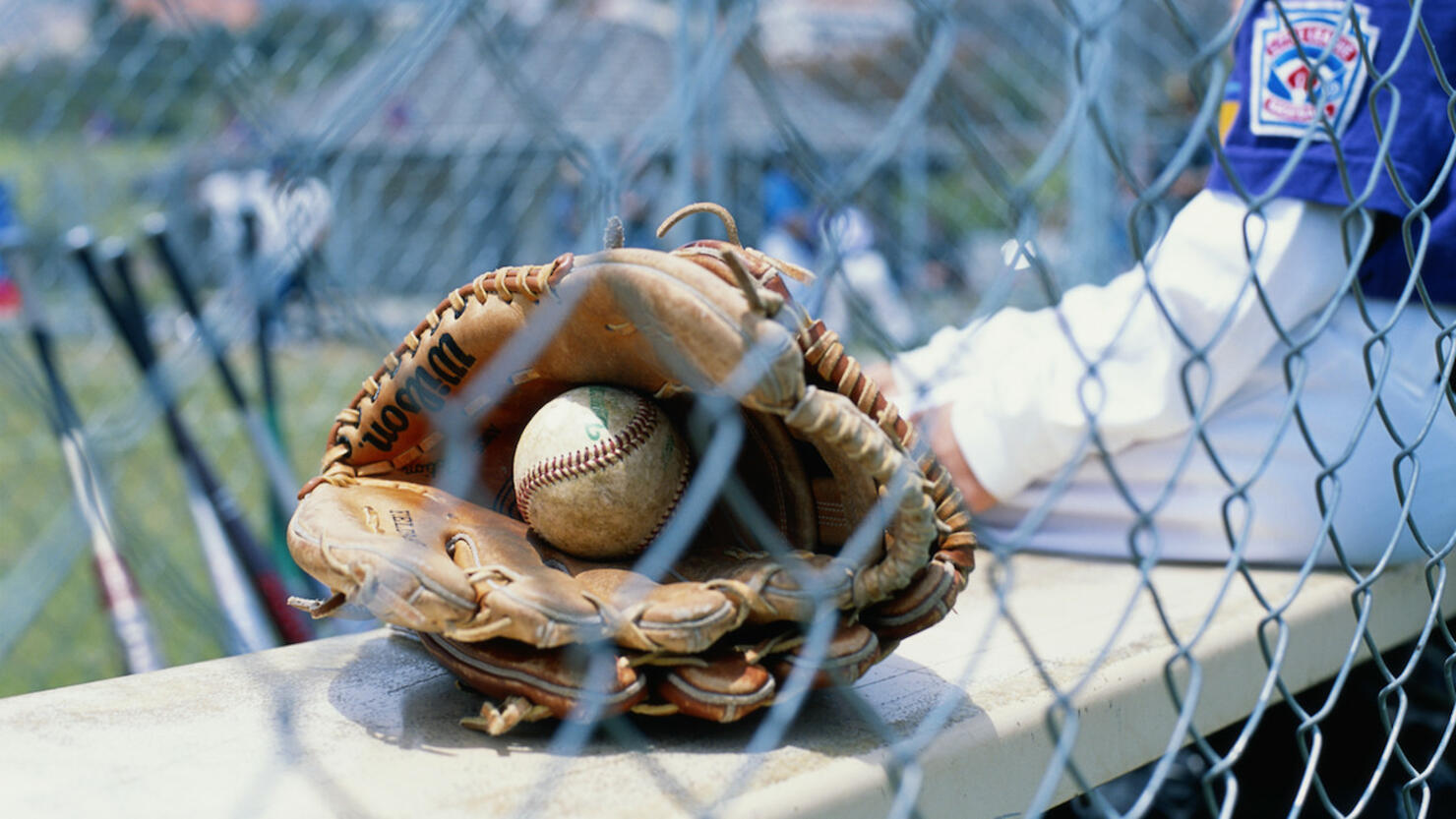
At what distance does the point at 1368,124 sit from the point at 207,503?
2.12 meters

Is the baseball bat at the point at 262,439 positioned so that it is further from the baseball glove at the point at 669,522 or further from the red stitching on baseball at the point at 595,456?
the red stitching on baseball at the point at 595,456

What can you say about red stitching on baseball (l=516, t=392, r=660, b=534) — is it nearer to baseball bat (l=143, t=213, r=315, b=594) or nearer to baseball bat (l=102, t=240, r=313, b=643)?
baseball bat (l=102, t=240, r=313, b=643)

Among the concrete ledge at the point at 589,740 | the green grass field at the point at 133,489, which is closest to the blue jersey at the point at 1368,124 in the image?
the concrete ledge at the point at 589,740

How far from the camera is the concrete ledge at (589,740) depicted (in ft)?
2.91

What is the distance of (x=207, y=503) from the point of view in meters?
2.39

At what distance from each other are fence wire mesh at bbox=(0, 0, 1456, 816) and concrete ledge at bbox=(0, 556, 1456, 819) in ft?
0.08

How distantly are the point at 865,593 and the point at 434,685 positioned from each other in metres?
0.43

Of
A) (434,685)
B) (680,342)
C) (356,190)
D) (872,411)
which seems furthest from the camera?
(356,190)

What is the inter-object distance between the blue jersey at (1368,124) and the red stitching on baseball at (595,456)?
3.01 feet

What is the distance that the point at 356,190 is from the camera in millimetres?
9984

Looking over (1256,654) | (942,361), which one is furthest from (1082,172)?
(1256,654)

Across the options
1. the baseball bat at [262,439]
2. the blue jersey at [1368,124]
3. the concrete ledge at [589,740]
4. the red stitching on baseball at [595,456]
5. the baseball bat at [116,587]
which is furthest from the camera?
the baseball bat at [262,439]

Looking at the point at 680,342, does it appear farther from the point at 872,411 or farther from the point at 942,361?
the point at 942,361

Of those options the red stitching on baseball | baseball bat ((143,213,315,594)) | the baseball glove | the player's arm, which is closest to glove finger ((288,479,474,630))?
the baseball glove
